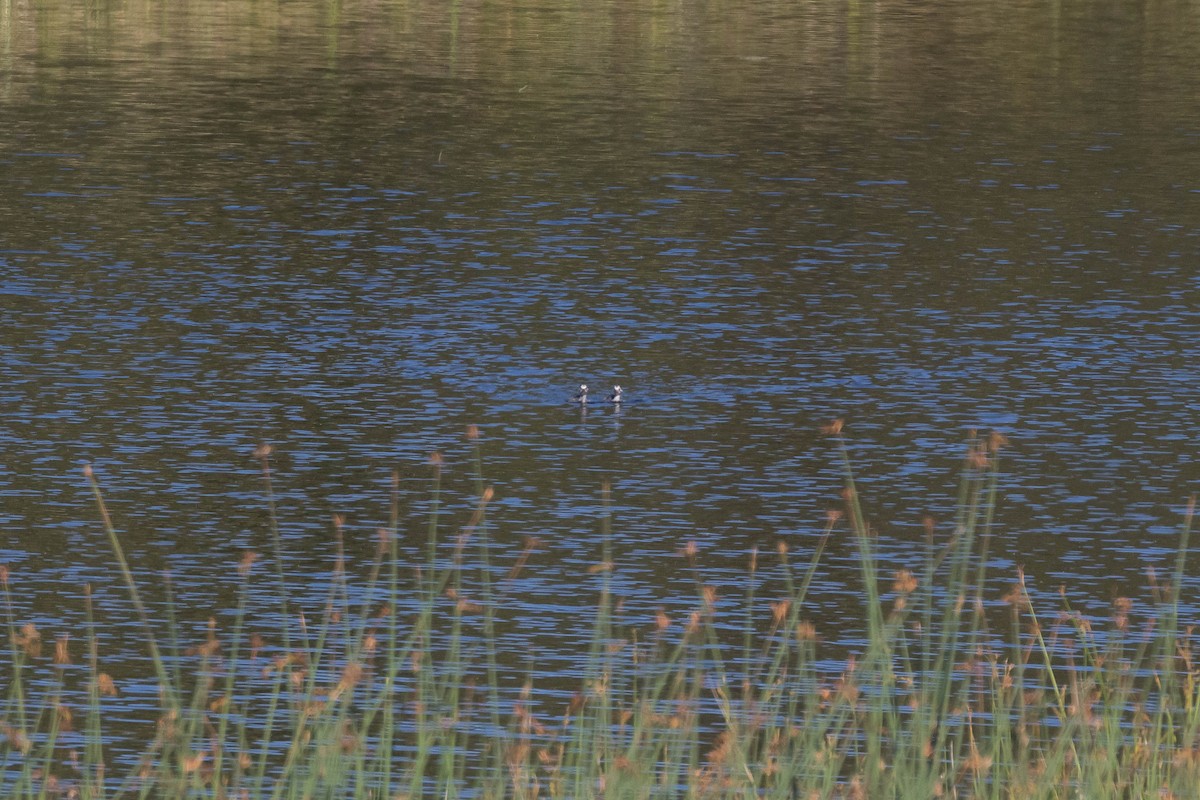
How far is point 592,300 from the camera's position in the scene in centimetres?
5309

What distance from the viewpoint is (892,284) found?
55562 millimetres

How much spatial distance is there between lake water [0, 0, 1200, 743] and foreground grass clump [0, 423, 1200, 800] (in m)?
1.61

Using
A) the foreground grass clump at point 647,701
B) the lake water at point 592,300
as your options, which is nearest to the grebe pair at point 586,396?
the lake water at point 592,300

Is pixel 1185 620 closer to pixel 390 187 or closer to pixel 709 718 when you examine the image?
pixel 709 718

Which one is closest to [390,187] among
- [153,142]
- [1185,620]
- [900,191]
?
[153,142]

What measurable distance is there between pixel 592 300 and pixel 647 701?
37.3 m

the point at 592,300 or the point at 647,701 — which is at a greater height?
the point at 647,701

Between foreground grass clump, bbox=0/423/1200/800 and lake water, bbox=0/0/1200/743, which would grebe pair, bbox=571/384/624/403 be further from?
foreground grass clump, bbox=0/423/1200/800

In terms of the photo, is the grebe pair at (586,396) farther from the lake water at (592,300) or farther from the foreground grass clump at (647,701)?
the foreground grass clump at (647,701)

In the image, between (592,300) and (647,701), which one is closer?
(647,701)

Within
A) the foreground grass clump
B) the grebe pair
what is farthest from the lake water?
the foreground grass clump

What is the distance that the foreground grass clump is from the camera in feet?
51.2

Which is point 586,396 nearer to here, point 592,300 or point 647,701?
point 592,300

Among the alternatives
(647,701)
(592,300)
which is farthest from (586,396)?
(647,701)
